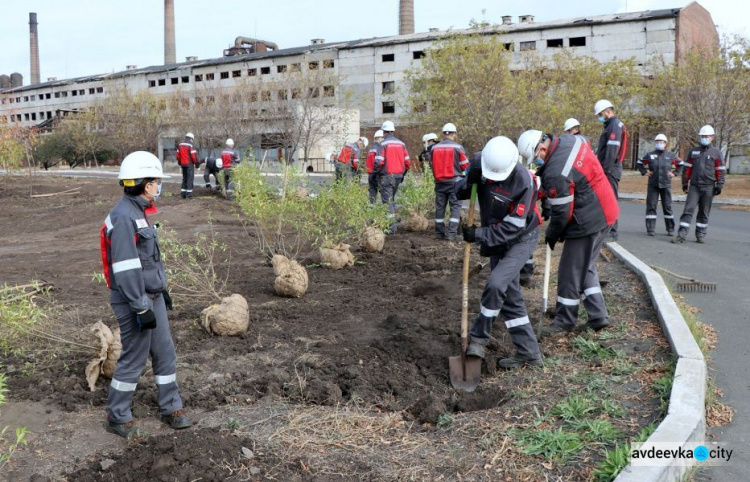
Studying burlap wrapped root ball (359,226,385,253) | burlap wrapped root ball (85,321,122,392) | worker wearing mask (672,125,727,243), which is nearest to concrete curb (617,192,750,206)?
worker wearing mask (672,125,727,243)

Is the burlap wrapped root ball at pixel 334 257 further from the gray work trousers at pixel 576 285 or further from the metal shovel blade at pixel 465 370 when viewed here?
the metal shovel blade at pixel 465 370

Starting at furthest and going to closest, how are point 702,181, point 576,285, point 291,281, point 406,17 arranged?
1. point 406,17
2. point 702,181
3. point 291,281
4. point 576,285

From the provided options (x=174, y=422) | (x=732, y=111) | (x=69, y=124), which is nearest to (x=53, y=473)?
(x=174, y=422)

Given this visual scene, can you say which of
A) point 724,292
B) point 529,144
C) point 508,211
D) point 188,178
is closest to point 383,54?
point 188,178

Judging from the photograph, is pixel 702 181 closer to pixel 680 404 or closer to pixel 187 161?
pixel 680 404

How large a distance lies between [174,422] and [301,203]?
4.99m

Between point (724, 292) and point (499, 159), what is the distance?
4.67 metres

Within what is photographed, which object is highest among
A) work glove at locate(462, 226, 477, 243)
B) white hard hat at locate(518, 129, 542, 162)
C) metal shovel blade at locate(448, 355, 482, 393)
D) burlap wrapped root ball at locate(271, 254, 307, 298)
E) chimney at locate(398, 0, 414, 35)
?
chimney at locate(398, 0, 414, 35)

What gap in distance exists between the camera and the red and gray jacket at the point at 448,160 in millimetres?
11609

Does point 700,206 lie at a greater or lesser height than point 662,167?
lesser

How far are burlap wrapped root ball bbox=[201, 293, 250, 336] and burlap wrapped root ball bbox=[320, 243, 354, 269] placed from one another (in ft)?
10.1

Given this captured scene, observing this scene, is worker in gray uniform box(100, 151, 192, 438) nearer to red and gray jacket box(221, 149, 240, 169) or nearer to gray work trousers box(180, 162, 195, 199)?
red and gray jacket box(221, 149, 240, 169)

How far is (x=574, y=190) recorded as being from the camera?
231 inches

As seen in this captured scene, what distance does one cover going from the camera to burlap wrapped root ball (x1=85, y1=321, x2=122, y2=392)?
493cm
